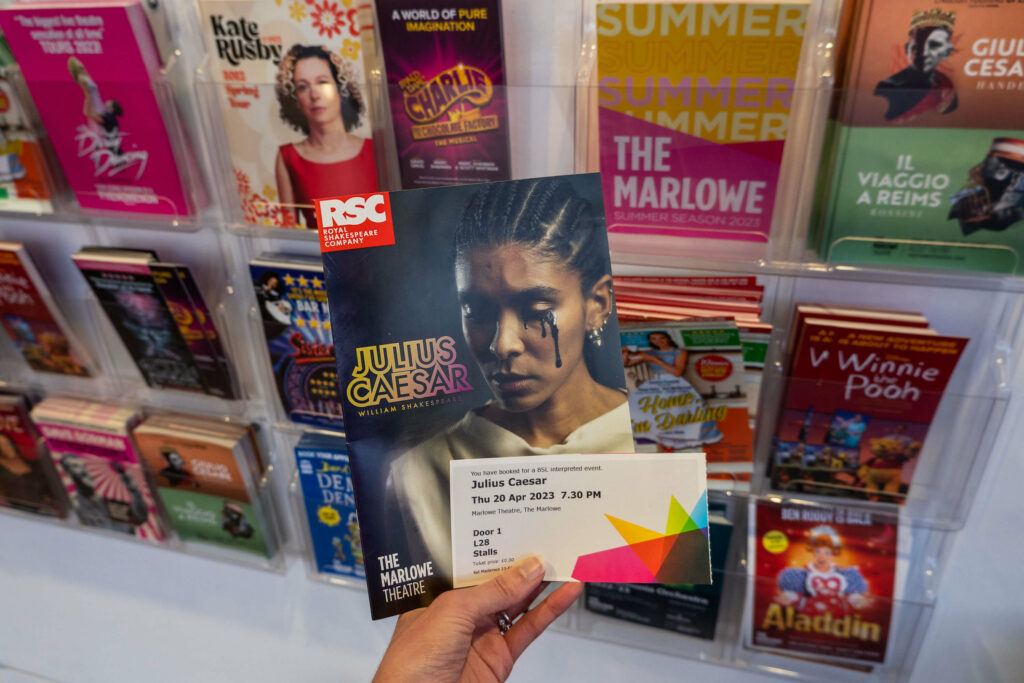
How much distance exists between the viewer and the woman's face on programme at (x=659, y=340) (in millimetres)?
1205

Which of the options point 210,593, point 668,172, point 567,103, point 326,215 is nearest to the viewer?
point 326,215

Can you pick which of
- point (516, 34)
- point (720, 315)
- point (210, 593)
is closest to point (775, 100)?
point (720, 315)

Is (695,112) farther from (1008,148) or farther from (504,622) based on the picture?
(504,622)

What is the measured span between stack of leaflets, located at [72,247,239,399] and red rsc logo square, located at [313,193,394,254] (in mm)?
783

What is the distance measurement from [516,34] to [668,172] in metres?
0.39

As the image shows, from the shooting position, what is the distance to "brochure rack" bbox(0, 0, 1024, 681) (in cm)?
116

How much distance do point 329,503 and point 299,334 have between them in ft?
1.58

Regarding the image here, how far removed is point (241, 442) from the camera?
68.4 inches

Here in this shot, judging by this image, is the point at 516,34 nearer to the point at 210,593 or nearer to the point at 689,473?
the point at 689,473

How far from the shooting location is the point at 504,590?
90 centimetres

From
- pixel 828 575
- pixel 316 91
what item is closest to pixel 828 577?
pixel 828 575

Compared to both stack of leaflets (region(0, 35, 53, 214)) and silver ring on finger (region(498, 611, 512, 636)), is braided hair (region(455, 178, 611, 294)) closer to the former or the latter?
silver ring on finger (region(498, 611, 512, 636))

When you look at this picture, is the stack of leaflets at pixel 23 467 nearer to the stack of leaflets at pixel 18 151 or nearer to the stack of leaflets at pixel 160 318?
the stack of leaflets at pixel 160 318

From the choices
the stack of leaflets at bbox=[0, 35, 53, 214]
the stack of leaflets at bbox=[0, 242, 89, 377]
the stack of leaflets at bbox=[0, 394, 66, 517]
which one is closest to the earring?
the stack of leaflets at bbox=[0, 35, 53, 214]
